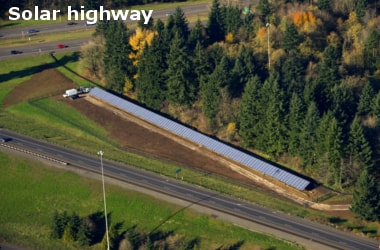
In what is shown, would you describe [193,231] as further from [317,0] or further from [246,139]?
[317,0]

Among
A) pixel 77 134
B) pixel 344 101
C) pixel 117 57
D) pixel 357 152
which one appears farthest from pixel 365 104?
pixel 77 134

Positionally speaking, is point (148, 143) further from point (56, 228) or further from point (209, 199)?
point (56, 228)

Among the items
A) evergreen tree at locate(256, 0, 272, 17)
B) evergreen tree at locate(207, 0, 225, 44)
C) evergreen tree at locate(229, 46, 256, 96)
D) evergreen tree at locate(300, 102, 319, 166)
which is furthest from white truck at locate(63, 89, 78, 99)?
evergreen tree at locate(300, 102, 319, 166)

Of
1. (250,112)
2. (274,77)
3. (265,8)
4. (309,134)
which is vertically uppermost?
(265,8)

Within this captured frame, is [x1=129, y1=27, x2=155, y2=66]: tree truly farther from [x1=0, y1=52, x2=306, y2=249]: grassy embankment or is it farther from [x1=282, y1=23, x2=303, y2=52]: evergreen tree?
[x1=282, y1=23, x2=303, y2=52]: evergreen tree

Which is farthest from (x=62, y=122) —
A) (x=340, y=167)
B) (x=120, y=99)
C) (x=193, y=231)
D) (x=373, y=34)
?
(x=373, y=34)

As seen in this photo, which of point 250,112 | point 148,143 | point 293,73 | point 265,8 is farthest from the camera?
point 265,8
